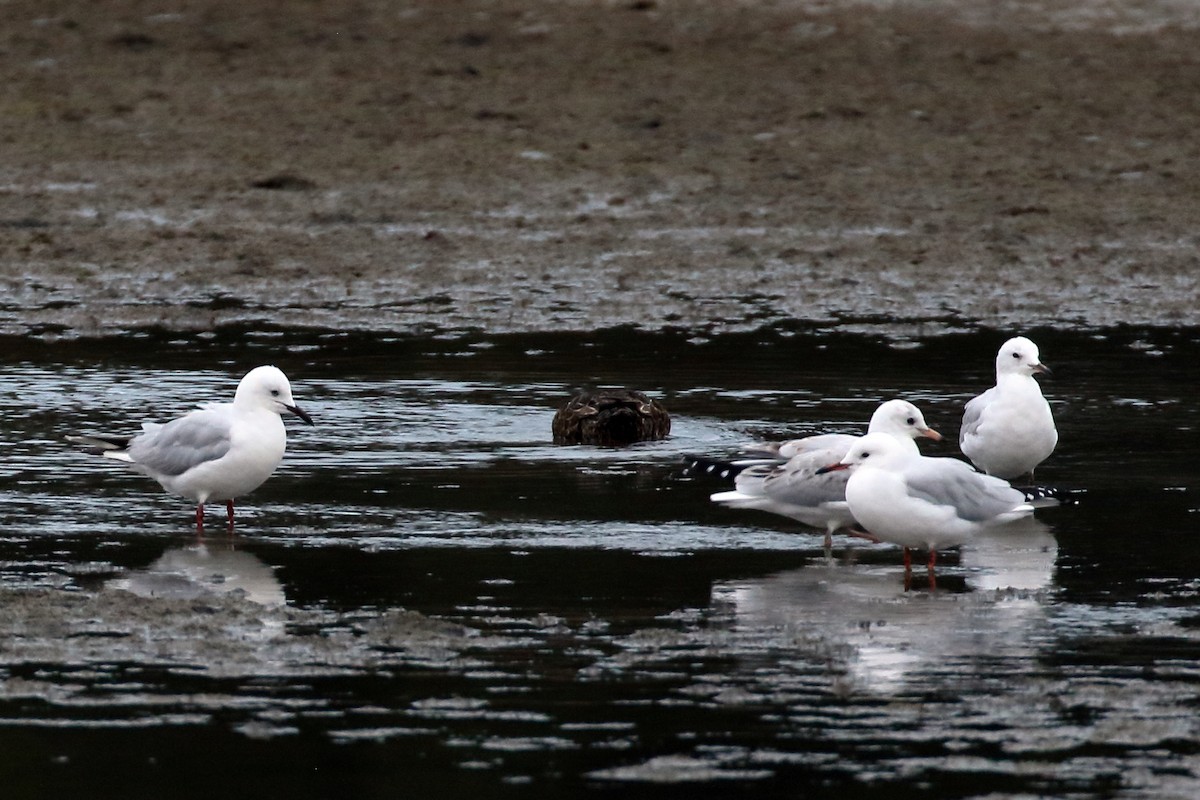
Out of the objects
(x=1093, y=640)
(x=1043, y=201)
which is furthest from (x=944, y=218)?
(x=1093, y=640)

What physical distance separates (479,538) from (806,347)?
5708 millimetres

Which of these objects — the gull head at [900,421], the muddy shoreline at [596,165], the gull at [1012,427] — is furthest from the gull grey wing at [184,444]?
the muddy shoreline at [596,165]

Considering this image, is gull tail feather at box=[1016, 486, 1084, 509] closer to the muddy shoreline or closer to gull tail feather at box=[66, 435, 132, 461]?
gull tail feather at box=[66, 435, 132, 461]

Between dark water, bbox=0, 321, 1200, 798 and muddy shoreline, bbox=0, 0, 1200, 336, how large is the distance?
361cm

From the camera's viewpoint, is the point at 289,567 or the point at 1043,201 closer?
the point at 289,567

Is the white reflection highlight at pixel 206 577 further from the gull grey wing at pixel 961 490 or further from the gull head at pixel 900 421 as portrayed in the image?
the gull head at pixel 900 421

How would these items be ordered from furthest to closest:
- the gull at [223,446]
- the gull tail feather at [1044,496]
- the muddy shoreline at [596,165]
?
the muddy shoreline at [596,165] < the gull at [223,446] < the gull tail feather at [1044,496]

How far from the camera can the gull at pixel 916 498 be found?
876cm

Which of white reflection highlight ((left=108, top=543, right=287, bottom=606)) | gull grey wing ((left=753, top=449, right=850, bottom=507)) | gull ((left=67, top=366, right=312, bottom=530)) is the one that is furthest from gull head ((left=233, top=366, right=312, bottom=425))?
gull grey wing ((left=753, top=449, right=850, bottom=507))

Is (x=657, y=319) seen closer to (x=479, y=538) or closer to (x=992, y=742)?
(x=479, y=538)

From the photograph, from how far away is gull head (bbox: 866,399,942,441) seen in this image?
32.1 ft

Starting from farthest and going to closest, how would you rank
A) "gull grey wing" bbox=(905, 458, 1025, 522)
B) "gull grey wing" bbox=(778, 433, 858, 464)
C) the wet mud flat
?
1. "gull grey wing" bbox=(778, 433, 858, 464)
2. "gull grey wing" bbox=(905, 458, 1025, 522)
3. the wet mud flat

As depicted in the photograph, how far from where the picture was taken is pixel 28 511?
392 inches

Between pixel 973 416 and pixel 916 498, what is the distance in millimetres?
2638
